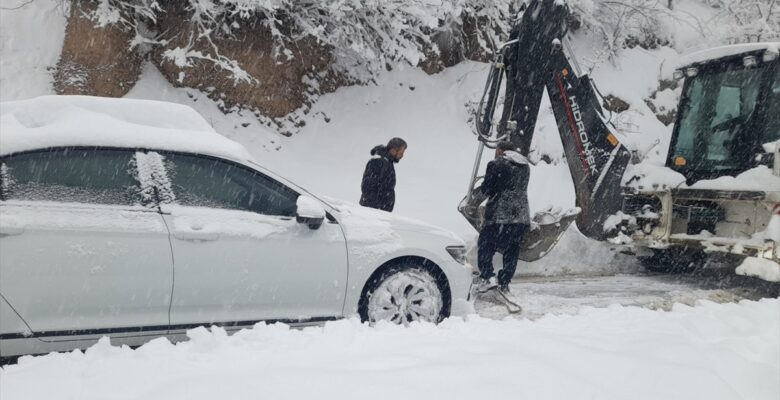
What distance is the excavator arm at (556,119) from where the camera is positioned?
6.53 metres

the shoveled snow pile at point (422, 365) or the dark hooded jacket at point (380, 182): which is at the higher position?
the dark hooded jacket at point (380, 182)

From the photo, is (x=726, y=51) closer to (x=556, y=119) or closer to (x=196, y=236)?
(x=556, y=119)

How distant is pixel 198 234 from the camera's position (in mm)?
3830

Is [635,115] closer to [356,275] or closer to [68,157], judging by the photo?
[356,275]

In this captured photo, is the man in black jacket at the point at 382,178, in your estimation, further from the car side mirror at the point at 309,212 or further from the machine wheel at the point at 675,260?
the machine wheel at the point at 675,260

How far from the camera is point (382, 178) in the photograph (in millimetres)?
6535

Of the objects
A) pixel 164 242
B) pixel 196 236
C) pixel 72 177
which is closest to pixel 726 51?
pixel 196 236

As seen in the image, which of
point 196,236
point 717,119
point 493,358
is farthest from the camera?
point 717,119

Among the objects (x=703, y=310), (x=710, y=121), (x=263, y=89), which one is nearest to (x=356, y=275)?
(x=703, y=310)

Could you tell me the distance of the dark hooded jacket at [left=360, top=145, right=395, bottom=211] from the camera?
6.54 metres

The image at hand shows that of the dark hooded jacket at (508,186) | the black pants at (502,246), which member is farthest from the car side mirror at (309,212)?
the black pants at (502,246)

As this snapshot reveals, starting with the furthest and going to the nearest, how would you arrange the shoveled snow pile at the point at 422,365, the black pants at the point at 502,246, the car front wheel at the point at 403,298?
the black pants at the point at 502,246
the car front wheel at the point at 403,298
the shoveled snow pile at the point at 422,365

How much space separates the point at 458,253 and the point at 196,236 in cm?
215

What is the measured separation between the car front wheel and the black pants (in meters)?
1.86
